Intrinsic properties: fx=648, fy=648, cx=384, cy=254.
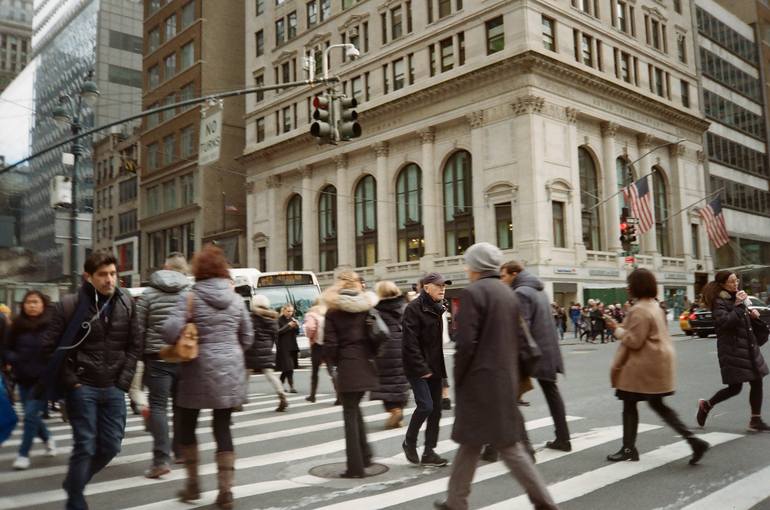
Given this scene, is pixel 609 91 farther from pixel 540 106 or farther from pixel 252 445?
pixel 252 445

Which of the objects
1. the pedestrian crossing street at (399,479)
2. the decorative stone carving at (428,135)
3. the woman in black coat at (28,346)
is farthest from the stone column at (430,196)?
the woman in black coat at (28,346)

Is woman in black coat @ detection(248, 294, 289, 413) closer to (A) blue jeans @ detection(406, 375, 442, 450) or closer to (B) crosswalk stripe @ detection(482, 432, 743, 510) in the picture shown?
(A) blue jeans @ detection(406, 375, 442, 450)

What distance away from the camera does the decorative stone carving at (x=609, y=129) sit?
41.0m

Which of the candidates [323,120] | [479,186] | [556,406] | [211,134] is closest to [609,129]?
[479,186]

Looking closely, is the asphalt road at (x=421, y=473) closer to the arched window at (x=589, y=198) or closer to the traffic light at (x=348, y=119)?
the traffic light at (x=348, y=119)

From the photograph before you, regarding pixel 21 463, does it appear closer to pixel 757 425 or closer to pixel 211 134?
pixel 211 134

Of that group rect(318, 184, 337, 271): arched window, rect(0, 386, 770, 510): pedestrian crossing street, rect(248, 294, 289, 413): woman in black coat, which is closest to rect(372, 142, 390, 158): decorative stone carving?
rect(318, 184, 337, 271): arched window

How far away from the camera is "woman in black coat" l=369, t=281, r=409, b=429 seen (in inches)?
306

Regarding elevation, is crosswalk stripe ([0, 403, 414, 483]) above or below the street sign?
below

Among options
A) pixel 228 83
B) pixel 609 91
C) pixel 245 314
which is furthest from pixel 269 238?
pixel 245 314

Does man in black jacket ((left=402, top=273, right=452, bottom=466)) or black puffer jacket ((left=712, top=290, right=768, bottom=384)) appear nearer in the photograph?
man in black jacket ((left=402, top=273, right=452, bottom=466))

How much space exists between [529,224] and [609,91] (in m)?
11.6

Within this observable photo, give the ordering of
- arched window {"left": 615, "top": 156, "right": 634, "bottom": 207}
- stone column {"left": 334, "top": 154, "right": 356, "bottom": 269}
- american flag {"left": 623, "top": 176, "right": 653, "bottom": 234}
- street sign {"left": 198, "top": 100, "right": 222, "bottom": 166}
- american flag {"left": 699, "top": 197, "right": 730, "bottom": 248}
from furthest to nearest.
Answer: stone column {"left": 334, "top": 154, "right": 356, "bottom": 269} → arched window {"left": 615, "top": 156, "right": 634, "bottom": 207} → american flag {"left": 699, "top": 197, "right": 730, "bottom": 248} → american flag {"left": 623, "top": 176, "right": 653, "bottom": 234} → street sign {"left": 198, "top": 100, "right": 222, "bottom": 166}

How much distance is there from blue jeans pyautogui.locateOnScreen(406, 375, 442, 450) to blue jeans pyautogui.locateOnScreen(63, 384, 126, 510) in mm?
2863
